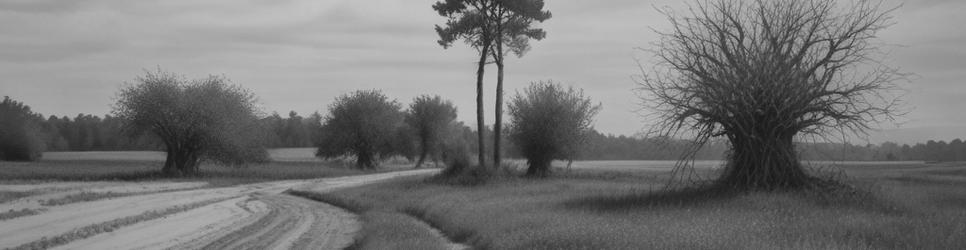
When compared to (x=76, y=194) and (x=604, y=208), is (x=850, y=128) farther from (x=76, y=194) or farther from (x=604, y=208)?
(x=76, y=194)

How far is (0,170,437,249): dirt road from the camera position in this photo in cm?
1581

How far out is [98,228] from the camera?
1816 cm

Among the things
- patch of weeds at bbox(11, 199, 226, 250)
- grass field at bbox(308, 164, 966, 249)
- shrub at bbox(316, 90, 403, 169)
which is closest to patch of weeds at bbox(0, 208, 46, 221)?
patch of weeds at bbox(11, 199, 226, 250)

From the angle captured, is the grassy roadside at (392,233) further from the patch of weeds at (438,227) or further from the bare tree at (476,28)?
the bare tree at (476,28)

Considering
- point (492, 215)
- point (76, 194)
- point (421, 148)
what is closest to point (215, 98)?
point (76, 194)

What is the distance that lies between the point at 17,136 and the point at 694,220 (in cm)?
8870

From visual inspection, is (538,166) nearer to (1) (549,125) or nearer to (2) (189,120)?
(1) (549,125)

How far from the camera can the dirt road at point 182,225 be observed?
1581 centimetres

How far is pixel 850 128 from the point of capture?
21000mm

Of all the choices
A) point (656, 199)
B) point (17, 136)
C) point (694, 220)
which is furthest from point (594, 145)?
point (17, 136)

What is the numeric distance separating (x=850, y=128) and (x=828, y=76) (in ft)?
5.72

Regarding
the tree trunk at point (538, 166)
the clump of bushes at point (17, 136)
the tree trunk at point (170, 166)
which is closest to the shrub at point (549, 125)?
the tree trunk at point (538, 166)

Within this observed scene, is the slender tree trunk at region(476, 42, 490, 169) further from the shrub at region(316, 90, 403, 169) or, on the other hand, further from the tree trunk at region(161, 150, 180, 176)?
the shrub at region(316, 90, 403, 169)

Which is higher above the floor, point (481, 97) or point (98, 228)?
point (481, 97)
